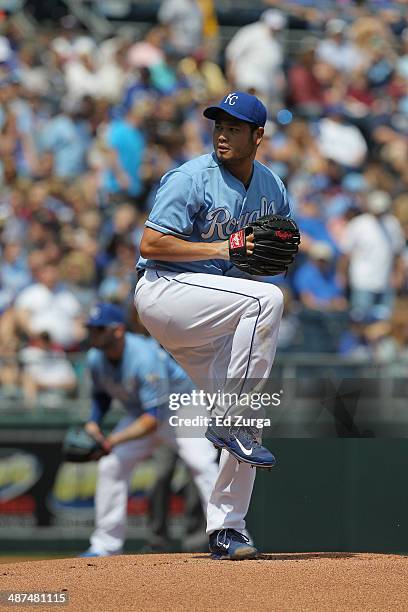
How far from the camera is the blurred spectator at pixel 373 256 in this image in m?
13.0

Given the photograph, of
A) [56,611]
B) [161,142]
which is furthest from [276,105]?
[56,611]

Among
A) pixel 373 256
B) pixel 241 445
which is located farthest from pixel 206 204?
pixel 373 256

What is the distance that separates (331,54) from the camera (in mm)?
15984

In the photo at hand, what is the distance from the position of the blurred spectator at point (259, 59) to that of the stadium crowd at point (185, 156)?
0.07ft

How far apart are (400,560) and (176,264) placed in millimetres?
1963

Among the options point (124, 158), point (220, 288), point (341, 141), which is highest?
point (341, 141)

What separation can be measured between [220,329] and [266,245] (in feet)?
1.78

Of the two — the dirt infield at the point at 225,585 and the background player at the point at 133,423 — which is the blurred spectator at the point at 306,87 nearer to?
the background player at the point at 133,423

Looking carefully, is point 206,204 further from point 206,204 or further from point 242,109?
point 242,109

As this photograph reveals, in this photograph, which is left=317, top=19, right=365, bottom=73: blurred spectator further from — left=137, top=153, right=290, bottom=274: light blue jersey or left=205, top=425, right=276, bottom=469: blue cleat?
left=205, top=425, right=276, bottom=469: blue cleat

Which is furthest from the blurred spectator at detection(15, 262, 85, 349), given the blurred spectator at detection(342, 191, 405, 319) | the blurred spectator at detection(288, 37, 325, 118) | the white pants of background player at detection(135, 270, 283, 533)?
the white pants of background player at detection(135, 270, 283, 533)

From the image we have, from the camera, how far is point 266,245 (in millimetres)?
6121

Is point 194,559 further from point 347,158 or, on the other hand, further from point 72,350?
point 347,158

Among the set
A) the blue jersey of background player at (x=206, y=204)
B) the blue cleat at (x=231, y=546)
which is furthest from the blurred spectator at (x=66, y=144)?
the blue cleat at (x=231, y=546)
